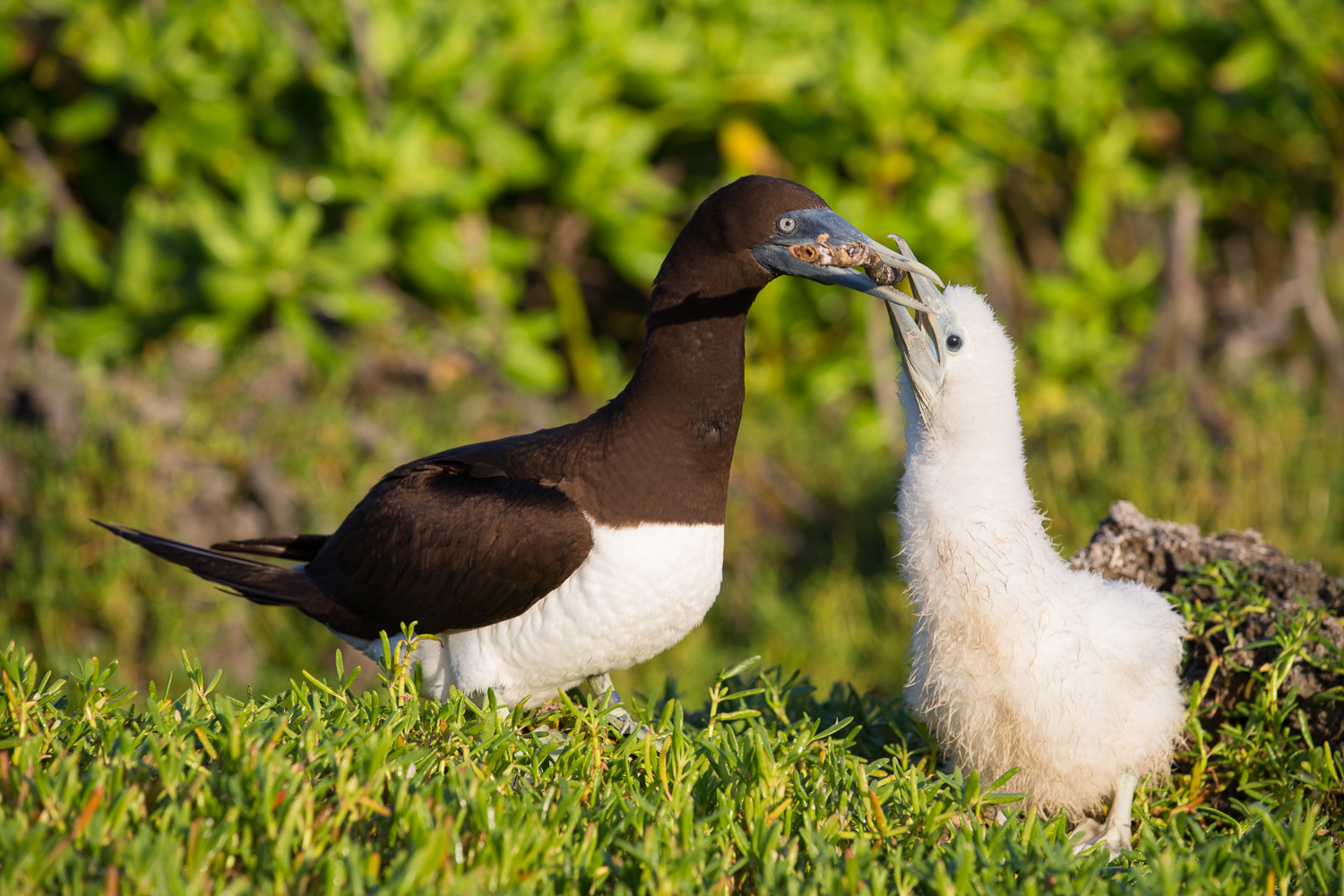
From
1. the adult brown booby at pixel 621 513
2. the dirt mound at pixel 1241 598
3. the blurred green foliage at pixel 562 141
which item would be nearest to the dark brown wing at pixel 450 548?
the adult brown booby at pixel 621 513

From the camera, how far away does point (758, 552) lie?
22.5ft

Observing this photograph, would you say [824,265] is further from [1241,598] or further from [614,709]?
[1241,598]

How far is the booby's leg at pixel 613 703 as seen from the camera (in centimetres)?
278

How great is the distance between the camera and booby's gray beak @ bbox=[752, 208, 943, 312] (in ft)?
8.61

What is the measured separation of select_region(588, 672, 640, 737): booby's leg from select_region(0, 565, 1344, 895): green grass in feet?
→ 0.30

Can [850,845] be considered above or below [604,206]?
below

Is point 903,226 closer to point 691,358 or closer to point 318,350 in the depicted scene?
point 318,350

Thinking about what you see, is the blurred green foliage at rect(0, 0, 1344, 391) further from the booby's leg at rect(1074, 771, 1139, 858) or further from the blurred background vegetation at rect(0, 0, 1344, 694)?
the booby's leg at rect(1074, 771, 1139, 858)

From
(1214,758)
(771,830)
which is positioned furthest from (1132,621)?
(771,830)

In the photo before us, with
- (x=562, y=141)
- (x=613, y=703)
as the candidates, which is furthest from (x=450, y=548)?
(x=562, y=141)

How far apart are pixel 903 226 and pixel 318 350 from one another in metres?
3.91

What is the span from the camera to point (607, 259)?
25.3 feet

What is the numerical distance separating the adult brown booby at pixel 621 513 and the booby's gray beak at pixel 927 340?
67 mm

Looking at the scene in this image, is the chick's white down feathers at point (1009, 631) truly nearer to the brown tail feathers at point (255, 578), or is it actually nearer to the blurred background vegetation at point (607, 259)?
the brown tail feathers at point (255, 578)
